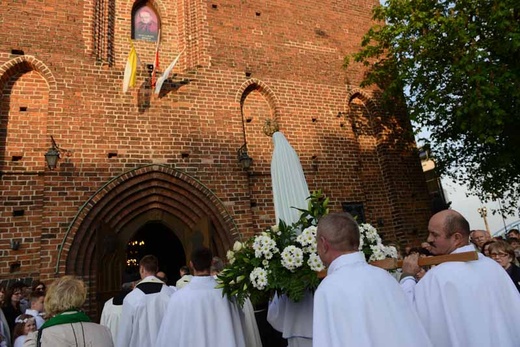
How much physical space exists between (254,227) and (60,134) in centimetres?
444

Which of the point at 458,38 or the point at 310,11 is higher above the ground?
the point at 310,11

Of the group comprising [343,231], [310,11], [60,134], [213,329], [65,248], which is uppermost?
[310,11]

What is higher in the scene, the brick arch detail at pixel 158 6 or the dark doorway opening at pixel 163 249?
the brick arch detail at pixel 158 6

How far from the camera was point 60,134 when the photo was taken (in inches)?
307

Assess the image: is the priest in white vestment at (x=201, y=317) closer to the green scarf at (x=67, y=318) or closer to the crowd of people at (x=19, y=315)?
the green scarf at (x=67, y=318)

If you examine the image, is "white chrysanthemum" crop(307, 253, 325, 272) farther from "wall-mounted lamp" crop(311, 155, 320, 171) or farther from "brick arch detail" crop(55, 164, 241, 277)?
"wall-mounted lamp" crop(311, 155, 320, 171)

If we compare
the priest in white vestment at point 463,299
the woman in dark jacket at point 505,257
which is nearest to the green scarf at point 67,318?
the priest in white vestment at point 463,299

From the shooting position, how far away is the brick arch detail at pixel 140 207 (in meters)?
7.47

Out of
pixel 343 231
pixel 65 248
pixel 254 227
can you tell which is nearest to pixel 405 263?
pixel 343 231

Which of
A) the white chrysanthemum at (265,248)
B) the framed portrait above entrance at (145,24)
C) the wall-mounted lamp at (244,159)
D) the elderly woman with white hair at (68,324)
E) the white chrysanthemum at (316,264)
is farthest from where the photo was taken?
the framed portrait above entrance at (145,24)

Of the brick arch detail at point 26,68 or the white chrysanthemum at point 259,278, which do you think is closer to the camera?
the white chrysanthemum at point 259,278

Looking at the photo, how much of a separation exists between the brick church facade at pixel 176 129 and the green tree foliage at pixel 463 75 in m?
1.23

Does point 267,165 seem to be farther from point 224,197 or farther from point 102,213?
point 102,213

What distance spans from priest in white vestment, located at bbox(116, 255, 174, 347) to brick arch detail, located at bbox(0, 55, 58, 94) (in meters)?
5.69
